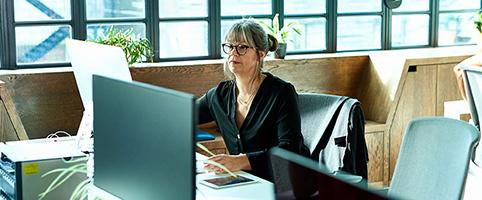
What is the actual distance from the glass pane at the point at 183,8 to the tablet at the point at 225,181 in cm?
243

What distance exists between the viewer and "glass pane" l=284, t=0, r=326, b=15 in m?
5.54

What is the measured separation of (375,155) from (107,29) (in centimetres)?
187

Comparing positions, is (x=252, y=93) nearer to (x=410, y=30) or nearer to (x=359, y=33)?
(x=359, y=33)

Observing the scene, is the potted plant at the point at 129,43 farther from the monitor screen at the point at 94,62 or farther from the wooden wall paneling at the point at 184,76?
the monitor screen at the point at 94,62

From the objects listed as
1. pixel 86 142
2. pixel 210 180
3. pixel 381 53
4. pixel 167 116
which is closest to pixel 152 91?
pixel 167 116

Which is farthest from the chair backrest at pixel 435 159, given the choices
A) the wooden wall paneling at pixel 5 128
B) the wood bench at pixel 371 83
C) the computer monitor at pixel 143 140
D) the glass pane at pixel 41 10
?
the glass pane at pixel 41 10

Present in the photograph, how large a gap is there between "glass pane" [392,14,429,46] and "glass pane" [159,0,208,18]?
4.86ft

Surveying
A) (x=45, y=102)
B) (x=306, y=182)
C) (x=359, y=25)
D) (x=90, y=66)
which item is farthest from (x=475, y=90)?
(x=306, y=182)

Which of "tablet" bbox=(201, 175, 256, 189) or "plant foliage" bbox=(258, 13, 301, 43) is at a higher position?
"plant foliage" bbox=(258, 13, 301, 43)

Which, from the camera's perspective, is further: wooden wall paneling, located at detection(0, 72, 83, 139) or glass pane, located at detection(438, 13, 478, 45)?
glass pane, located at detection(438, 13, 478, 45)

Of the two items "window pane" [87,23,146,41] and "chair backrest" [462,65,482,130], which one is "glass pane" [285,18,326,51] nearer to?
"window pane" [87,23,146,41]

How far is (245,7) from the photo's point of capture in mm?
5406

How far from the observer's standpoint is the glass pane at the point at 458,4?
6.05 meters

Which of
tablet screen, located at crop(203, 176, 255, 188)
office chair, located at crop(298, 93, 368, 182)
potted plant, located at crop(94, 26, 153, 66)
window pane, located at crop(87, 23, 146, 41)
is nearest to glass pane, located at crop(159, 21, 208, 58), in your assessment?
window pane, located at crop(87, 23, 146, 41)
